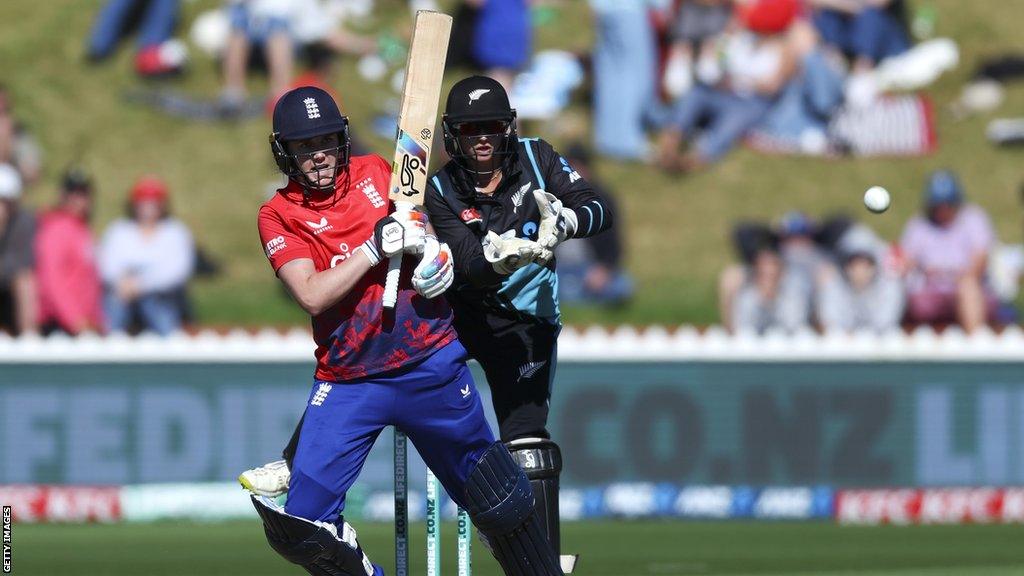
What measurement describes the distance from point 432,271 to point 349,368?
45 centimetres

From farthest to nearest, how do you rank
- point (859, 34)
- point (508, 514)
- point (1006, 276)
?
point (859, 34), point (1006, 276), point (508, 514)

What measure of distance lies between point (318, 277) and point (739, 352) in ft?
18.1

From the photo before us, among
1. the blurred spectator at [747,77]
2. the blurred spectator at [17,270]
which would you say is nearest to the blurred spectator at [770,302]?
the blurred spectator at [747,77]

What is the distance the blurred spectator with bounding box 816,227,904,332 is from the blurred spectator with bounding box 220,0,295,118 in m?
5.01

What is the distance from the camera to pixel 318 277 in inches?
197

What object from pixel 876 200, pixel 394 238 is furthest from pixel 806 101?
pixel 394 238

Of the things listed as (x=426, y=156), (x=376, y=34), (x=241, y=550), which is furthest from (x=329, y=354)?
(x=376, y=34)

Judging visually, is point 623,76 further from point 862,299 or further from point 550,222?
point 550,222

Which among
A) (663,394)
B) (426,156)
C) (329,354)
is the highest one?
(426,156)

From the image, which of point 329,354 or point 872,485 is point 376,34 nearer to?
point 872,485

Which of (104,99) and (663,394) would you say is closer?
(663,394)

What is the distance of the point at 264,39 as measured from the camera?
13.8 metres

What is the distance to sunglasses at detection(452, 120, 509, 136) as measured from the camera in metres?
5.39

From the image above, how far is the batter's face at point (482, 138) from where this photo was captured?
212 inches
